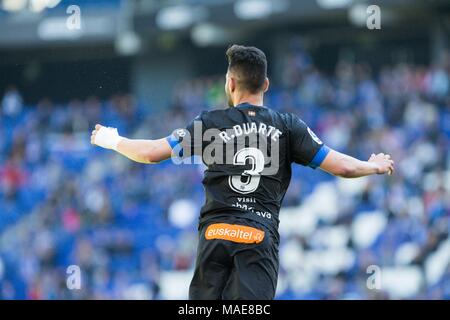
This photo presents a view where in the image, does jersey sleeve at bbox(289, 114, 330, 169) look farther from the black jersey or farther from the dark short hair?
the dark short hair

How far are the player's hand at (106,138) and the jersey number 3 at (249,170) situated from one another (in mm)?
740

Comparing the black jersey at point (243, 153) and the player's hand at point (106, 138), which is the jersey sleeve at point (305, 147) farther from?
the player's hand at point (106, 138)

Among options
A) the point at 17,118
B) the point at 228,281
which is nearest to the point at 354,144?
the point at 17,118

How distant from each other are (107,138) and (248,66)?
3.13ft

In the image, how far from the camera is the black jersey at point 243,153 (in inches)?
224

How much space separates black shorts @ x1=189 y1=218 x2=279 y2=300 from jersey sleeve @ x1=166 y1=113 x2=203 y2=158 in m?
0.42

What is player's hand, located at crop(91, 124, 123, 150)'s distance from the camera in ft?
19.6

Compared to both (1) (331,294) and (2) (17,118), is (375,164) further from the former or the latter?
(2) (17,118)

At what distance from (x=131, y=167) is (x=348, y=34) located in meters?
6.45

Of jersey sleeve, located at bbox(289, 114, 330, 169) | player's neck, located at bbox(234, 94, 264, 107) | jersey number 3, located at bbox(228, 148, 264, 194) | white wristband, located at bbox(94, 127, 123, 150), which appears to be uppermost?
player's neck, located at bbox(234, 94, 264, 107)

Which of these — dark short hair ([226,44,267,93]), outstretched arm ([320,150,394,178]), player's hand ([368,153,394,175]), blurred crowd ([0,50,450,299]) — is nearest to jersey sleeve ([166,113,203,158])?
dark short hair ([226,44,267,93])

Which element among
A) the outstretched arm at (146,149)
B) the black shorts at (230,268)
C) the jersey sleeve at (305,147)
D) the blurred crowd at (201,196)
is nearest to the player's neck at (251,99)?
the jersey sleeve at (305,147)

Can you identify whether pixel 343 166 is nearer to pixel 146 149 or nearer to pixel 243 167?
pixel 243 167

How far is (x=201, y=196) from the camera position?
18859 mm
